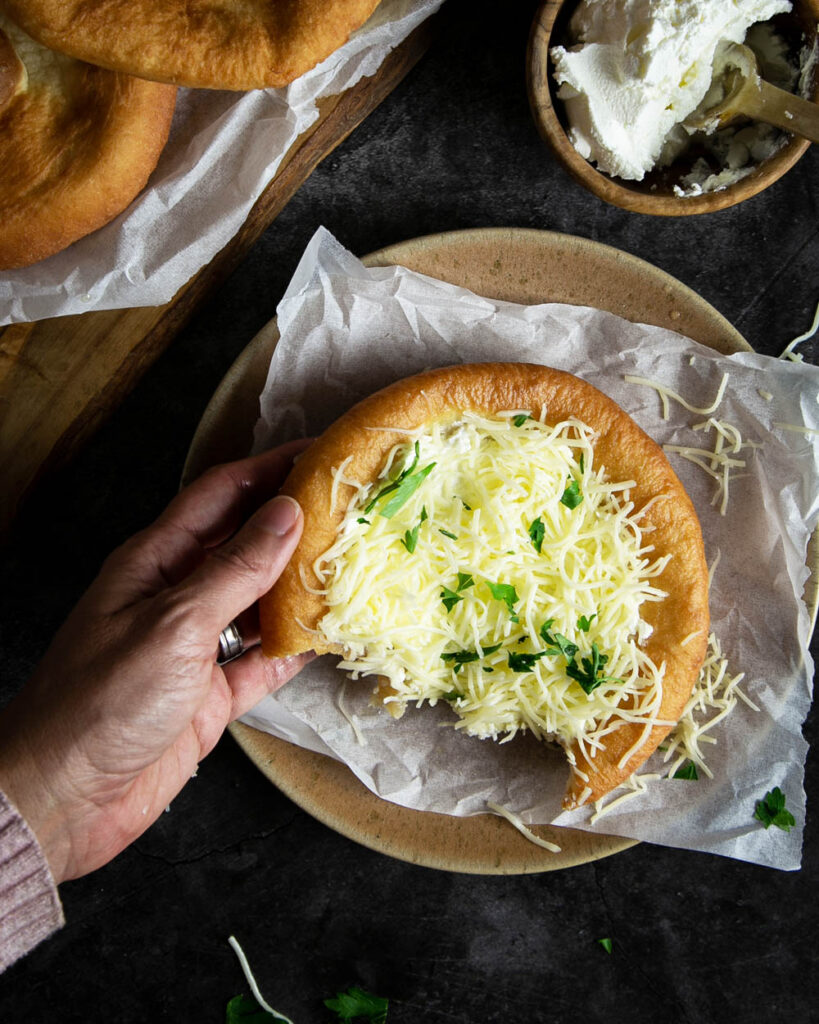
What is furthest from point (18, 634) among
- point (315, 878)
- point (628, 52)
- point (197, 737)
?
point (628, 52)

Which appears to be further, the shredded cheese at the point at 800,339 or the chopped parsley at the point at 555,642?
the shredded cheese at the point at 800,339

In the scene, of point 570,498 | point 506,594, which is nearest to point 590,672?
point 506,594

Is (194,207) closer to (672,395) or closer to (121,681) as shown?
(121,681)

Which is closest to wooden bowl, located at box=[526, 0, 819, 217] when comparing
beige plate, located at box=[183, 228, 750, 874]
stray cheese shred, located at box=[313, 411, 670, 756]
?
beige plate, located at box=[183, 228, 750, 874]

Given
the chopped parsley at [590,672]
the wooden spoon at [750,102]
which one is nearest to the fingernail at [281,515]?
the chopped parsley at [590,672]

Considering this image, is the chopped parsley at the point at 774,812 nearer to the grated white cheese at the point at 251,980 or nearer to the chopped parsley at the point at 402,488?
the chopped parsley at the point at 402,488
